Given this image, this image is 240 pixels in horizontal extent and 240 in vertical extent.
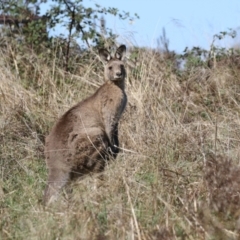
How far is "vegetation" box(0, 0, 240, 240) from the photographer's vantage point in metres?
5.05

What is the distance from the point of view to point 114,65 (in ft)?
27.5

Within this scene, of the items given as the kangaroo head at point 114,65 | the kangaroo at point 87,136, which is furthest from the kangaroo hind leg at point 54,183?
the kangaroo head at point 114,65

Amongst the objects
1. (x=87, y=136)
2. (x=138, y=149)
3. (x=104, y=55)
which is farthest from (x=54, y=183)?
(x=104, y=55)

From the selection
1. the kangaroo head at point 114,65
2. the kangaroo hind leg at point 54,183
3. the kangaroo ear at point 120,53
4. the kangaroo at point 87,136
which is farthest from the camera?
the kangaroo ear at point 120,53

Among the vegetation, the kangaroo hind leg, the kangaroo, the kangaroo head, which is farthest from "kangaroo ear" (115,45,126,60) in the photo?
the kangaroo hind leg

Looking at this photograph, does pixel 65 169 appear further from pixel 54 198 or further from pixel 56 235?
pixel 56 235

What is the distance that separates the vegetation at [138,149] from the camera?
505cm

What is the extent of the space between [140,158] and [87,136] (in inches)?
29.8

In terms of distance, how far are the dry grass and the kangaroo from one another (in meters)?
0.17

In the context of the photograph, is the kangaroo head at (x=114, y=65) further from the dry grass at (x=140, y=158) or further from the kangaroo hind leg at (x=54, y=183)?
the kangaroo hind leg at (x=54, y=183)

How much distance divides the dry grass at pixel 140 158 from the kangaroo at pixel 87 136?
171 mm

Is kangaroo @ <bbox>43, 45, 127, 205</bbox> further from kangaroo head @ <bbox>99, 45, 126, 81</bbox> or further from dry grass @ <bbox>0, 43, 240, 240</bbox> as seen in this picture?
dry grass @ <bbox>0, 43, 240, 240</bbox>

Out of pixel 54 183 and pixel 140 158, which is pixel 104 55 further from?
pixel 54 183

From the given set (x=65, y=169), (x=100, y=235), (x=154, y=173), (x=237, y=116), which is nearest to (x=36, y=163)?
(x=65, y=169)
